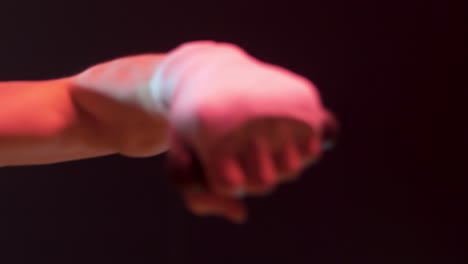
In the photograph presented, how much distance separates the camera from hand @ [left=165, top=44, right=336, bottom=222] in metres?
0.29

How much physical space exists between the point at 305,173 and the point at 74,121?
0.85m

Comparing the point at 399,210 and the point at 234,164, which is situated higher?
the point at 234,164

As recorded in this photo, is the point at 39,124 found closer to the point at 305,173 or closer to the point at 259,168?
the point at 259,168

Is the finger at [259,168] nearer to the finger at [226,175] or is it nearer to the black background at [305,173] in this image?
the finger at [226,175]

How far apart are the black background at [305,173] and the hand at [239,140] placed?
35.9 inches

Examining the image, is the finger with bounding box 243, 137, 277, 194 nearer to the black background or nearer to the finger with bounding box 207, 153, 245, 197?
the finger with bounding box 207, 153, 245, 197

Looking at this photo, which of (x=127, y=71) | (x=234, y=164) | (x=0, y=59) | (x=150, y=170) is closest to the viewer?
(x=234, y=164)

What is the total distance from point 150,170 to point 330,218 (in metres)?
0.35

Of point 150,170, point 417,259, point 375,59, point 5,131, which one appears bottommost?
point 417,259

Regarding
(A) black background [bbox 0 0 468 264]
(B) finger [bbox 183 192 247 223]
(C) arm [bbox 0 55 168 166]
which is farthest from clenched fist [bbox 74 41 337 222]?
(A) black background [bbox 0 0 468 264]

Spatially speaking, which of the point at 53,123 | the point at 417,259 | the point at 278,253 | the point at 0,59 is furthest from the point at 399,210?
the point at 53,123

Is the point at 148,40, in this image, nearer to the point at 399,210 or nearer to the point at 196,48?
the point at 399,210

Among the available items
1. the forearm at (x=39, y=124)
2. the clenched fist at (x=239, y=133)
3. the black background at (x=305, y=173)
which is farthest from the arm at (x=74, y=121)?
the black background at (x=305, y=173)

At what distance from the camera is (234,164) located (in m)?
0.29
